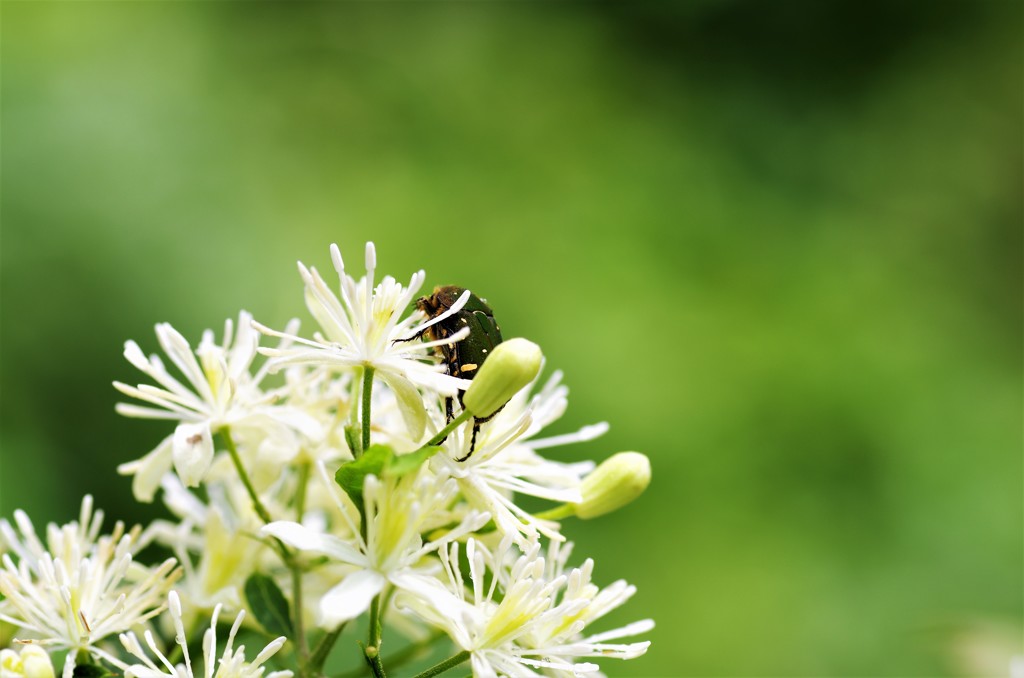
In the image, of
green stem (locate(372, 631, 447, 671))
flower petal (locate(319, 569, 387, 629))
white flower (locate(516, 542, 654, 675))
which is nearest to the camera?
flower petal (locate(319, 569, 387, 629))

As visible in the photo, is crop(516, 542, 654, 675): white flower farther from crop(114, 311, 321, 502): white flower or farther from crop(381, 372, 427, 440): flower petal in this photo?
crop(114, 311, 321, 502): white flower

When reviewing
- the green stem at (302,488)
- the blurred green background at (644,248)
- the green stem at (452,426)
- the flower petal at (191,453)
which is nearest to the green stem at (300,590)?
the green stem at (302,488)

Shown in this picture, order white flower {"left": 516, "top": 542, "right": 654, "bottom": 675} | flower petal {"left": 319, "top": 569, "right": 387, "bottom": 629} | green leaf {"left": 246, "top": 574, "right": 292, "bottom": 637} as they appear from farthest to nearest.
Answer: green leaf {"left": 246, "top": 574, "right": 292, "bottom": 637}
white flower {"left": 516, "top": 542, "right": 654, "bottom": 675}
flower petal {"left": 319, "top": 569, "right": 387, "bottom": 629}

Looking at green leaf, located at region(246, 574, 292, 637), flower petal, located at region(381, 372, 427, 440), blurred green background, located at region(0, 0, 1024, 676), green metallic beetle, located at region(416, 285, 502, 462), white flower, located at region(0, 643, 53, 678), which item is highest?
blurred green background, located at region(0, 0, 1024, 676)

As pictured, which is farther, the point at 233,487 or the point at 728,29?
the point at 728,29

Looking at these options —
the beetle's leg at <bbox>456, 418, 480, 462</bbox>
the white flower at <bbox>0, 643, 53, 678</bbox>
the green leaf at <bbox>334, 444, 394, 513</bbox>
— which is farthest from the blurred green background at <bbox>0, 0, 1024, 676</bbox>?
the white flower at <bbox>0, 643, 53, 678</bbox>

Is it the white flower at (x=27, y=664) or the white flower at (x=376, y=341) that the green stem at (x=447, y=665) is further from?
the white flower at (x=27, y=664)

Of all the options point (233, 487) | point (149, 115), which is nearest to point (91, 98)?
point (149, 115)

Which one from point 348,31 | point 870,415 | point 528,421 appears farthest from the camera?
point 348,31

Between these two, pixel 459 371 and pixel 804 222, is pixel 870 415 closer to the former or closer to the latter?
pixel 804 222
